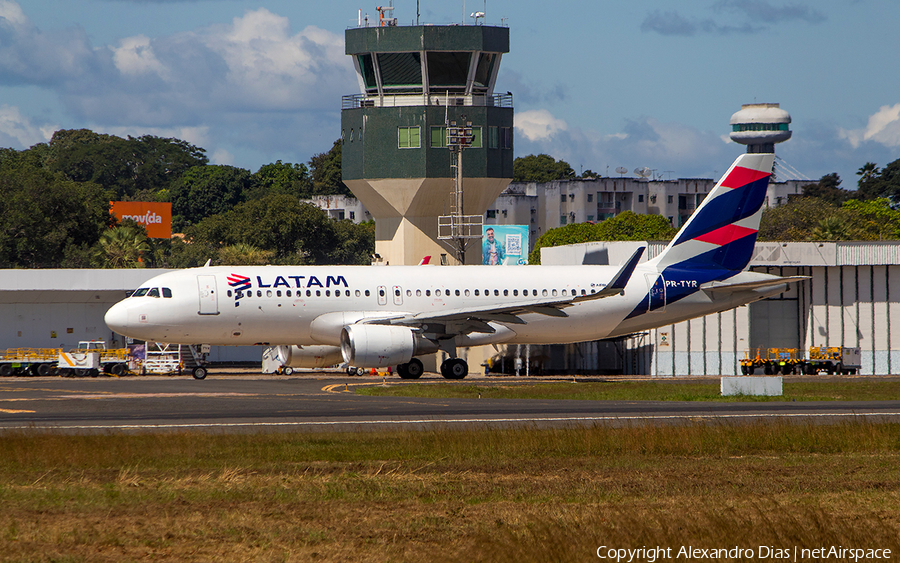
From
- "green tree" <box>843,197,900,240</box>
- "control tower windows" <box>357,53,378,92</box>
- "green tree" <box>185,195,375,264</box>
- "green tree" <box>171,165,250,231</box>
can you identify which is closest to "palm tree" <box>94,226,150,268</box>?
"control tower windows" <box>357,53,378,92</box>

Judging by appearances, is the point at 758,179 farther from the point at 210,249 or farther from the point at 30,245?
the point at 210,249

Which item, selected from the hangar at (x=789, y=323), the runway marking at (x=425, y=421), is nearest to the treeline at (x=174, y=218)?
the hangar at (x=789, y=323)

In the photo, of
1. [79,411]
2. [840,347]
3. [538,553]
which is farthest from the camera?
[840,347]

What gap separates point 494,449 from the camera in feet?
60.0

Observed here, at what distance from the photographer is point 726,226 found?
45031 mm

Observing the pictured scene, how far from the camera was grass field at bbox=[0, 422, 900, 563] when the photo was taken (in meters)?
10.8

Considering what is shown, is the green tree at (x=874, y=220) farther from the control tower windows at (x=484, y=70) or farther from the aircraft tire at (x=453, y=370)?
the aircraft tire at (x=453, y=370)

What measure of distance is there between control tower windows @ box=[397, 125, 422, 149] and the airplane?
84.3ft

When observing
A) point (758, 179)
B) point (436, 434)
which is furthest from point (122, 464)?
point (758, 179)

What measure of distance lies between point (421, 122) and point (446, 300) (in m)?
28.1

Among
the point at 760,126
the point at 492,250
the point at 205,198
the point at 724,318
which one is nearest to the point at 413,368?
the point at 724,318

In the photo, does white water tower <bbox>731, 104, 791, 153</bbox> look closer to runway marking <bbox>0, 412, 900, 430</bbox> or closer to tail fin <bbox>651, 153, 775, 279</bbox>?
tail fin <bbox>651, 153, 775, 279</bbox>

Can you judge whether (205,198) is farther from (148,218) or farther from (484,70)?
(484,70)

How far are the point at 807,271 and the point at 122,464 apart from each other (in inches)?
1891
